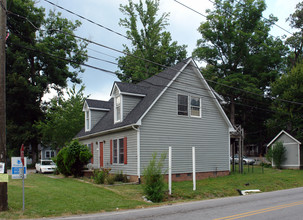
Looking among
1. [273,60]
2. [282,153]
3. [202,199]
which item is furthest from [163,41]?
[202,199]

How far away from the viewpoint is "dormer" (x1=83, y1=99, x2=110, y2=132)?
1003 inches

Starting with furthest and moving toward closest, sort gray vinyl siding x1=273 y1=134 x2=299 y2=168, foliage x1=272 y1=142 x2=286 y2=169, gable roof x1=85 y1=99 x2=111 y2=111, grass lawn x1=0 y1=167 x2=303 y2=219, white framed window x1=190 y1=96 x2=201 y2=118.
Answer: foliage x1=272 y1=142 x2=286 y2=169, gray vinyl siding x1=273 y1=134 x2=299 y2=168, gable roof x1=85 y1=99 x2=111 y2=111, white framed window x1=190 y1=96 x2=201 y2=118, grass lawn x1=0 y1=167 x2=303 y2=219

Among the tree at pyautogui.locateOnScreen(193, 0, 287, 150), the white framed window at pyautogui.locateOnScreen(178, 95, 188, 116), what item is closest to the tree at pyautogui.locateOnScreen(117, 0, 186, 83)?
the tree at pyautogui.locateOnScreen(193, 0, 287, 150)

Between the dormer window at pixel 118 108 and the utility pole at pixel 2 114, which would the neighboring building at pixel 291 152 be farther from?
the utility pole at pixel 2 114

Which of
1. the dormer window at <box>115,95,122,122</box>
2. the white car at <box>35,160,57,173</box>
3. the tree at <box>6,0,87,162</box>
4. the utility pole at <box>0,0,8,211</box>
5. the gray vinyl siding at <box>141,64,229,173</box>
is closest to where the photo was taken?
the utility pole at <box>0,0,8,211</box>

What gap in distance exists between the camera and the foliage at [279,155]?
2986 centimetres

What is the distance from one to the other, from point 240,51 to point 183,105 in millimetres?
26741

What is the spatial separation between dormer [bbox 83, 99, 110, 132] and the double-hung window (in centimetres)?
853

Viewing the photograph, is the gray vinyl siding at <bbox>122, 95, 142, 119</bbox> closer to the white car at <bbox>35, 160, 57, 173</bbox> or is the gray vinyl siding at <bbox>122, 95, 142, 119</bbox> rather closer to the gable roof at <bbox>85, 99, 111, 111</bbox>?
the gable roof at <bbox>85, 99, 111, 111</bbox>

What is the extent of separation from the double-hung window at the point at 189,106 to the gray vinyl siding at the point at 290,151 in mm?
14148

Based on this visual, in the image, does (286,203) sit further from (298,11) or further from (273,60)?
(298,11)

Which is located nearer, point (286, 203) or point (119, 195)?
point (286, 203)

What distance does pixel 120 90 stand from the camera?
19.3m

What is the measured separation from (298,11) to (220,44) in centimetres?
1511
